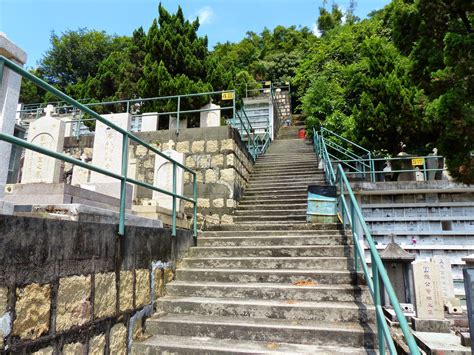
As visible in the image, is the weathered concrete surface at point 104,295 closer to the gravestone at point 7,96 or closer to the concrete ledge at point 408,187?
the gravestone at point 7,96

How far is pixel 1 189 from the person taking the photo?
2.28m

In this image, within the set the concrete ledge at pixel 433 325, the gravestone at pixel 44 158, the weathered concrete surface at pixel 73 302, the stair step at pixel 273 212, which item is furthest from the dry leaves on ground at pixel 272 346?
the concrete ledge at pixel 433 325

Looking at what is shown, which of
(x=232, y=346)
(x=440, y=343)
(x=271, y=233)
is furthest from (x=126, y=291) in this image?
(x=440, y=343)

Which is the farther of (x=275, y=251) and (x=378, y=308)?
(x=275, y=251)

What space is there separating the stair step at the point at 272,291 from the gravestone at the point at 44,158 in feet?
7.82

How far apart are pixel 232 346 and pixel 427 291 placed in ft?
17.5

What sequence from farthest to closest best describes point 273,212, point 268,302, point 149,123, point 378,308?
1. point 149,123
2. point 273,212
3. point 268,302
4. point 378,308

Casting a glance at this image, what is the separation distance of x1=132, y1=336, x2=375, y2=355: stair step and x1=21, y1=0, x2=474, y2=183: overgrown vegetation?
5743mm

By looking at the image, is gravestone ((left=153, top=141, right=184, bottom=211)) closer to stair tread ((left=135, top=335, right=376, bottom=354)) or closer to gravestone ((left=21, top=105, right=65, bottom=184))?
A: gravestone ((left=21, top=105, right=65, bottom=184))

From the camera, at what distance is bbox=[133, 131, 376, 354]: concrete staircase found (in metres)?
3.17

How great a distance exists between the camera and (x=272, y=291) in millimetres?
3938

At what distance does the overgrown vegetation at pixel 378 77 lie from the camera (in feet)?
22.3

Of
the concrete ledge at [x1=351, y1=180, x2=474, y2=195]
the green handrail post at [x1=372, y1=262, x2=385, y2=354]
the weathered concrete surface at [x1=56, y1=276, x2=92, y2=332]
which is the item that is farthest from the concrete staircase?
the concrete ledge at [x1=351, y1=180, x2=474, y2=195]

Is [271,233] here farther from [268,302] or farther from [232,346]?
[232,346]
